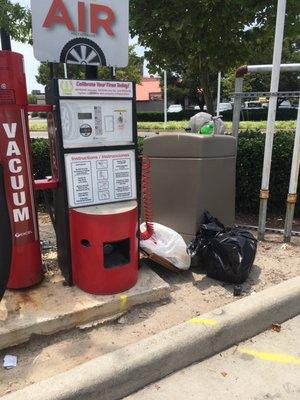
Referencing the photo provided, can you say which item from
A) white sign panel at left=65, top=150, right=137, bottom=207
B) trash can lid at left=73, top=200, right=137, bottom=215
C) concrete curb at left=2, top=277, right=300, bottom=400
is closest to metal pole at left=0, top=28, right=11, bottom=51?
white sign panel at left=65, top=150, right=137, bottom=207

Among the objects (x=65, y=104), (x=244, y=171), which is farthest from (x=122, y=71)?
(x=65, y=104)

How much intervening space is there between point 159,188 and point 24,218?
152cm

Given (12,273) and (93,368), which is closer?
(93,368)

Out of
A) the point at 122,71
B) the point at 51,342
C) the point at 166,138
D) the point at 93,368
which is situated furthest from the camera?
the point at 122,71

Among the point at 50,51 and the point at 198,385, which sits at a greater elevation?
the point at 50,51

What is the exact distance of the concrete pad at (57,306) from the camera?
2484 millimetres

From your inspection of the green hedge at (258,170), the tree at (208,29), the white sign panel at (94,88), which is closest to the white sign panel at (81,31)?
the white sign panel at (94,88)

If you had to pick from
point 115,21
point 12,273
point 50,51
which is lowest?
point 12,273

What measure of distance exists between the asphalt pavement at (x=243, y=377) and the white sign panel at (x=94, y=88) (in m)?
1.94

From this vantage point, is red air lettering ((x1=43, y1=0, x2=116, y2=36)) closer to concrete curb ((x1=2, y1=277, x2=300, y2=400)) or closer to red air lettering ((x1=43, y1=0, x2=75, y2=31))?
red air lettering ((x1=43, y1=0, x2=75, y2=31))

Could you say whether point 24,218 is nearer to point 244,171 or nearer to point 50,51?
point 50,51

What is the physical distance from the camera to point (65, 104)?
2.62 meters

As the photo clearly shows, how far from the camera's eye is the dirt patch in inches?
91.1

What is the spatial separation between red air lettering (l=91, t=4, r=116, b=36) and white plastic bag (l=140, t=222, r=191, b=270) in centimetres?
167
